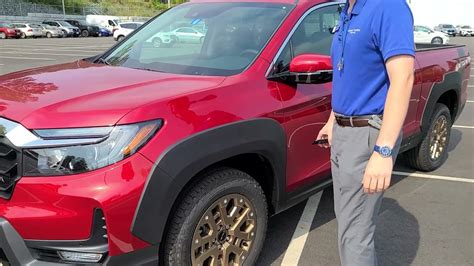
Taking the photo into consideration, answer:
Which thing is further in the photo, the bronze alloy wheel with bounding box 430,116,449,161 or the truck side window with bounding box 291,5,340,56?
the bronze alloy wheel with bounding box 430,116,449,161

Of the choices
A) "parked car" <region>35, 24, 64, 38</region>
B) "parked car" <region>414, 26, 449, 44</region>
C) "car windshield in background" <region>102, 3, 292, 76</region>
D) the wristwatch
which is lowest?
"parked car" <region>35, 24, 64, 38</region>

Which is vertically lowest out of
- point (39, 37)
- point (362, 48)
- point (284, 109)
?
point (39, 37)

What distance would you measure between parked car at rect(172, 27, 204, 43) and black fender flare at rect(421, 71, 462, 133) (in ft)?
7.35

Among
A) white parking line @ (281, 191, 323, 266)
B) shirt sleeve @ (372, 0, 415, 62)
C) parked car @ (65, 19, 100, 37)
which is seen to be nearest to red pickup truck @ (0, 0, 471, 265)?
white parking line @ (281, 191, 323, 266)

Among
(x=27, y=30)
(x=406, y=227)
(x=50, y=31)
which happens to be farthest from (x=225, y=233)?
(x=50, y=31)

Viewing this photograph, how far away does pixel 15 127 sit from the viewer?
2213 millimetres

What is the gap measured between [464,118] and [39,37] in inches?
1750

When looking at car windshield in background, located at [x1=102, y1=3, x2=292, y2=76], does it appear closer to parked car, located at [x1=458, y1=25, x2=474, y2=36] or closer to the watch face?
the watch face

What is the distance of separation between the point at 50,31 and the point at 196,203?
159 feet

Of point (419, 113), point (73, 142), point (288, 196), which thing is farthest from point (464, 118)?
point (73, 142)

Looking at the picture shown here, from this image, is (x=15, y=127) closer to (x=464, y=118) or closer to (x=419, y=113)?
(x=419, y=113)

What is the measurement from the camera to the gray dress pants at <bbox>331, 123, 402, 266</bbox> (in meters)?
2.11

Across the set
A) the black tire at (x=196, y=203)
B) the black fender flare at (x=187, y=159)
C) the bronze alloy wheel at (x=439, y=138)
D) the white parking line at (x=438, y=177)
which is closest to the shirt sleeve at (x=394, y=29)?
the black fender flare at (x=187, y=159)

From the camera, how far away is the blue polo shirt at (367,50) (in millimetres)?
1858
